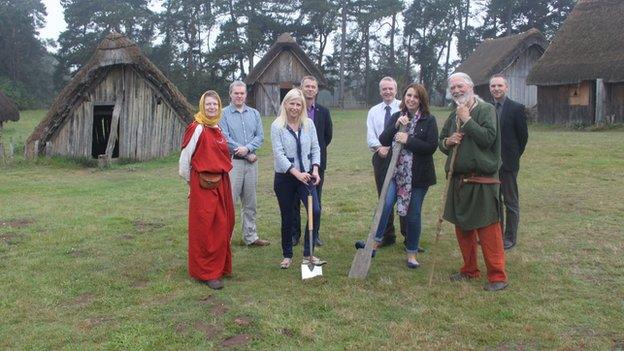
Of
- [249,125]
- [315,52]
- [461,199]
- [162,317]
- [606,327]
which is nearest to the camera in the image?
[606,327]

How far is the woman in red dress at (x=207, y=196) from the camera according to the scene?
5.19m

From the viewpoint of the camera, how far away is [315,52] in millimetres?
42781

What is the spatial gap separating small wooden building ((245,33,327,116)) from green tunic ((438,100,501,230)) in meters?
25.3

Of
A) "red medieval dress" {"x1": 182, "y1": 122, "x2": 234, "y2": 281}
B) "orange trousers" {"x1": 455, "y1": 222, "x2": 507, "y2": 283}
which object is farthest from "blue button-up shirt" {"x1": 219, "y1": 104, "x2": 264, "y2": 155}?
"orange trousers" {"x1": 455, "y1": 222, "x2": 507, "y2": 283}

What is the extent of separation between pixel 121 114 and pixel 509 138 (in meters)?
11.1

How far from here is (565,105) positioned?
73.5ft

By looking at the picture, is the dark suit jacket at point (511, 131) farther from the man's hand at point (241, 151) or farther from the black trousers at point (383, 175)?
the man's hand at point (241, 151)

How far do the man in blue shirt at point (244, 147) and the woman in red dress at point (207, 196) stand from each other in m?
0.95

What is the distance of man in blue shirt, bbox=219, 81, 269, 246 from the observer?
20.7 feet

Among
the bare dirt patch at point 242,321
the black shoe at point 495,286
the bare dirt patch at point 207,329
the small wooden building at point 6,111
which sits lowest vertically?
the bare dirt patch at point 207,329

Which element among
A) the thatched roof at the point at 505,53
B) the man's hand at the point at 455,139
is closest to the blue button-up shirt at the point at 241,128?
the man's hand at the point at 455,139

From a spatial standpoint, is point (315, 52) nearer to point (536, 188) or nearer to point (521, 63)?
point (521, 63)

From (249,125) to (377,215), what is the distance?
1.91 meters

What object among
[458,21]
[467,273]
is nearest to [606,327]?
[467,273]
